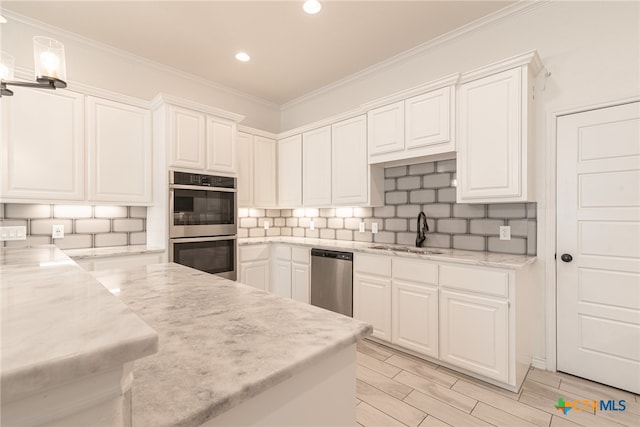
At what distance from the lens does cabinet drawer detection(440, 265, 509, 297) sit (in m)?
2.16

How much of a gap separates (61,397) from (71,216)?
3301 millimetres

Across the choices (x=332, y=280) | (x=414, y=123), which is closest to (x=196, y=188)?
(x=332, y=280)

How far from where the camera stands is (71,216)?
9.50 feet

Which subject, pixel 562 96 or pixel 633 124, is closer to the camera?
pixel 633 124

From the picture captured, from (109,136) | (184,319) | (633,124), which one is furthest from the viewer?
(109,136)

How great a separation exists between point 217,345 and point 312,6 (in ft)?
9.11

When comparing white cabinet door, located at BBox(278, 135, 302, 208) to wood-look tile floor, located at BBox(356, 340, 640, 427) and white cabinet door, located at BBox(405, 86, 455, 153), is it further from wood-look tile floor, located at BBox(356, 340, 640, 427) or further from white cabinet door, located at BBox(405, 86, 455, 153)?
wood-look tile floor, located at BBox(356, 340, 640, 427)

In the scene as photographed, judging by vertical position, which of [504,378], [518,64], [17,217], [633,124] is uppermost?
[518,64]

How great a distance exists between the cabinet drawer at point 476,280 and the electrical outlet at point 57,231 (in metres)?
3.44

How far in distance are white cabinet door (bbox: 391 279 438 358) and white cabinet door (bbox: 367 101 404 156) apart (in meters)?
1.34

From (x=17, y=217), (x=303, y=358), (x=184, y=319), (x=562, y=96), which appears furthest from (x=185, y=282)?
(x=562, y=96)

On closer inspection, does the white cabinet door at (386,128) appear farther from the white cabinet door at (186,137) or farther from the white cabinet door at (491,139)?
the white cabinet door at (186,137)

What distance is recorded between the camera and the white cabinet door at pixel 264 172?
Answer: 4137 mm

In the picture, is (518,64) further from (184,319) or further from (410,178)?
(184,319)
